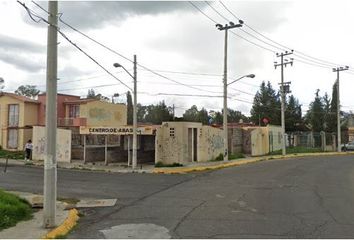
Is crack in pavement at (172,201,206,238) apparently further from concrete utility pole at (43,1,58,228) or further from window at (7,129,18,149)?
window at (7,129,18,149)

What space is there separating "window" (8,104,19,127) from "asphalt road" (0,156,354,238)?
29100mm

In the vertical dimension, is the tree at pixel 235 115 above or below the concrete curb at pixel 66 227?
above

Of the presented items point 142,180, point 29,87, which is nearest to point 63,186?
point 142,180

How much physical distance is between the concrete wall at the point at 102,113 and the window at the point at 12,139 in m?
6.99

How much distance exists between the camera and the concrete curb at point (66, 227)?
9669 mm

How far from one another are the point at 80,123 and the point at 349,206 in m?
40.4

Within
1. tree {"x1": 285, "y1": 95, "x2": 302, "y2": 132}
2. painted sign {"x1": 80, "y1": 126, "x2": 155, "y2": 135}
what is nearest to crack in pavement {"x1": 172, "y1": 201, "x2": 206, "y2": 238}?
painted sign {"x1": 80, "y1": 126, "x2": 155, "y2": 135}

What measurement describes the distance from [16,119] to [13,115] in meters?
0.72

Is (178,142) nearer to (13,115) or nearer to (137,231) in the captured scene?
(137,231)

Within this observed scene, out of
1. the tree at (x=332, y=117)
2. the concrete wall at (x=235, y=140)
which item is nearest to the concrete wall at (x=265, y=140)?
the concrete wall at (x=235, y=140)

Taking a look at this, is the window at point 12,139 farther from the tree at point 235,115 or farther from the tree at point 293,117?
the tree at point 235,115

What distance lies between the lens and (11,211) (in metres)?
11.5

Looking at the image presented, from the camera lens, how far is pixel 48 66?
10.9m

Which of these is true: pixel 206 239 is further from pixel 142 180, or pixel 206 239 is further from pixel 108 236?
pixel 142 180
